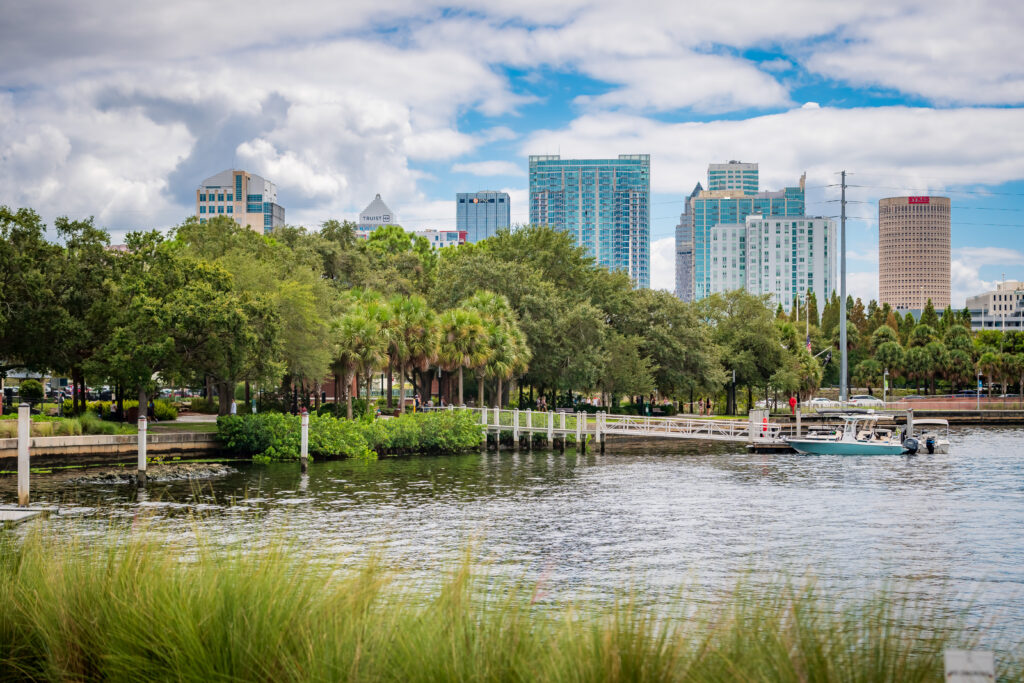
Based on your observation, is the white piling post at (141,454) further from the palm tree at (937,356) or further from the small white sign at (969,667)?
the palm tree at (937,356)

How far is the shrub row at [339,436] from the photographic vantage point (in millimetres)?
43094

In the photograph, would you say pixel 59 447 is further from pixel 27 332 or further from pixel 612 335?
pixel 612 335

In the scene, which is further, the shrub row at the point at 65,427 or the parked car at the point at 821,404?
the parked car at the point at 821,404

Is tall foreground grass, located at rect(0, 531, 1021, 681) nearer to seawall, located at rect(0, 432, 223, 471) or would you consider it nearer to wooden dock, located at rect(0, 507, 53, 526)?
wooden dock, located at rect(0, 507, 53, 526)

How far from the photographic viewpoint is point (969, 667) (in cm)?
493

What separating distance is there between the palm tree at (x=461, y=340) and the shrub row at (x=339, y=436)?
245 inches

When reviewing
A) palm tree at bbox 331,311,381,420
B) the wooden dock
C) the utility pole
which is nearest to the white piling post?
the wooden dock

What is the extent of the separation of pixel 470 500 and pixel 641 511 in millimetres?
5476

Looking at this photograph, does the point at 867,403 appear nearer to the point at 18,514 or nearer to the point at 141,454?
the point at 141,454

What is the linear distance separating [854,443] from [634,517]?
91.2 feet

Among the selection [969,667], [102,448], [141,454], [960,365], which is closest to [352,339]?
[102,448]

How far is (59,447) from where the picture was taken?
37.3m

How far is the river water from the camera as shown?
19.1m

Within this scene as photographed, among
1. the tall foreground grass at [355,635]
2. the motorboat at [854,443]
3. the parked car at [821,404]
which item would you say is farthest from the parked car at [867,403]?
the tall foreground grass at [355,635]
